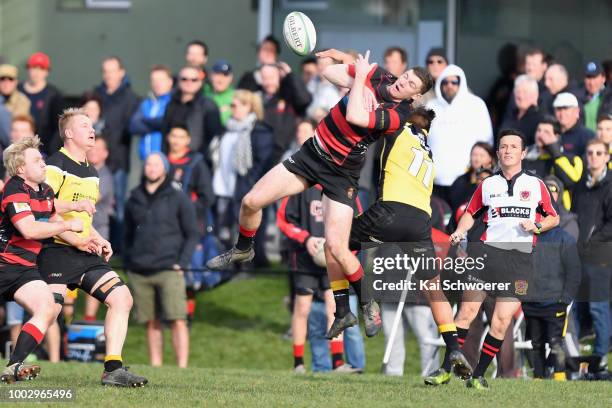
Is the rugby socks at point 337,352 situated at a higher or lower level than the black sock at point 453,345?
lower

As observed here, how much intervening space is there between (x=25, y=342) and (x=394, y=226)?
9.68ft

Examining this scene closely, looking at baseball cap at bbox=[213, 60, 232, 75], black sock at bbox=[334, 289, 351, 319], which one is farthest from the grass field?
baseball cap at bbox=[213, 60, 232, 75]

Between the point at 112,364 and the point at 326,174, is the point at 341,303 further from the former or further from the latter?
the point at 112,364

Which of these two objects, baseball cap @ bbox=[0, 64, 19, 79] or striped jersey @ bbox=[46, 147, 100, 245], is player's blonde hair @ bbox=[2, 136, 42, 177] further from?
baseball cap @ bbox=[0, 64, 19, 79]

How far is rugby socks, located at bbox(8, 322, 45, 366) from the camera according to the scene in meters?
9.35

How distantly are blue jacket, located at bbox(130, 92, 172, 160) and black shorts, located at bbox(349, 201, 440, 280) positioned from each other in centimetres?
551

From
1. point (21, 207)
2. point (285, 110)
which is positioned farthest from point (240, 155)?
point (21, 207)

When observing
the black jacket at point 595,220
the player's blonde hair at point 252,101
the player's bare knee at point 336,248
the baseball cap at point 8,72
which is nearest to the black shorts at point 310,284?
the black jacket at point 595,220

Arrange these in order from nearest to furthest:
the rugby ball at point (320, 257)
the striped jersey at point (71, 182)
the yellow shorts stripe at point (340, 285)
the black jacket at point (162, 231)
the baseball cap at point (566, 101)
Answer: the striped jersey at point (71, 182) → the yellow shorts stripe at point (340, 285) → the rugby ball at point (320, 257) → the baseball cap at point (566, 101) → the black jacket at point (162, 231)

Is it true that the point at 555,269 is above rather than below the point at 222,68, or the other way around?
below

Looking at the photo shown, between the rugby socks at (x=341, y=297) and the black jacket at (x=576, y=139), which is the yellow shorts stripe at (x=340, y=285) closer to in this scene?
the rugby socks at (x=341, y=297)

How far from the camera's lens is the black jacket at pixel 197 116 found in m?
15.2

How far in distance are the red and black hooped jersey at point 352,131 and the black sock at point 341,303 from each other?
1.01 metres

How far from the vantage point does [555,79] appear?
560 inches
